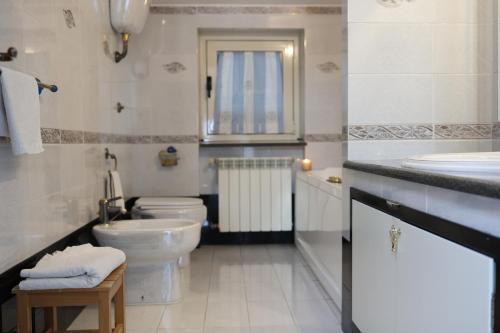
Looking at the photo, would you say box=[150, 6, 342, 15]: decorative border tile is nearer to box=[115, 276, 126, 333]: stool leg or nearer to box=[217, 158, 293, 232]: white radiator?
box=[217, 158, 293, 232]: white radiator

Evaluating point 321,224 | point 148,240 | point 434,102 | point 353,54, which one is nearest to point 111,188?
point 148,240

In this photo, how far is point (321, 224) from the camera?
2848mm

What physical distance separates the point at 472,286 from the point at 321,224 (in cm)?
185

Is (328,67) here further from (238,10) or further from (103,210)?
(103,210)

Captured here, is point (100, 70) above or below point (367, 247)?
above

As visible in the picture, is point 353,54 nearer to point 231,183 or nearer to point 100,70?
point 100,70

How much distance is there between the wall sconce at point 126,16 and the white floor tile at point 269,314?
1922mm

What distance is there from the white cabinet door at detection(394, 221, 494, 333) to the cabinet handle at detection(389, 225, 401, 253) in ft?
0.07

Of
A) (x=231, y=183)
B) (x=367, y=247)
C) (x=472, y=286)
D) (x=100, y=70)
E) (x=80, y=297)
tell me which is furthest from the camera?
(x=231, y=183)

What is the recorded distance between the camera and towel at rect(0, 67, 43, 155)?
1380 millimetres

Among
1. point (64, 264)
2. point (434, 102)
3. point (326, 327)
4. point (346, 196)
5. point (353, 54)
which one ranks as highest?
point (353, 54)

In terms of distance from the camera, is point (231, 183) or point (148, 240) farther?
point (231, 183)

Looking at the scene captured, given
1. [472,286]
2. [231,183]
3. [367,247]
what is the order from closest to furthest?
[472,286] < [367,247] < [231,183]

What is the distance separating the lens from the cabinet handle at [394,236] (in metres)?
1.42
